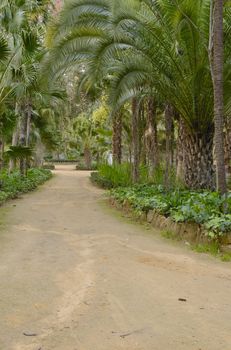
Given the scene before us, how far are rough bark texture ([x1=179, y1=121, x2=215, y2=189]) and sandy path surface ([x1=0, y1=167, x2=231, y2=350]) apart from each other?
3103mm

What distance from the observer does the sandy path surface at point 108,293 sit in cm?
347

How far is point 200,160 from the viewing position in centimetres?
1062

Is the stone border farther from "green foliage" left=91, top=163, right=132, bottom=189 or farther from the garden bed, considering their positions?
"green foliage" left=91, top=163, right=132, bottom=189

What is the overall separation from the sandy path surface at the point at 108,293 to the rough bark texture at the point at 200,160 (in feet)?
10.2

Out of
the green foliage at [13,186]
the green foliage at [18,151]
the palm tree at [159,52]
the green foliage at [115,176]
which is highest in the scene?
the palm tree at [159,52]

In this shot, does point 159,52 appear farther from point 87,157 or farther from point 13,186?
point 87,157

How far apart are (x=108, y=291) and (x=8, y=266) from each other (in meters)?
1.68

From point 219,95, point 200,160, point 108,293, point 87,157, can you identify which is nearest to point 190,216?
point 219,95

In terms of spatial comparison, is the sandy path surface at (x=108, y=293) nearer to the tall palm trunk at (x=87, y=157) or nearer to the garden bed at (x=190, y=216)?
the garden bed at (x=190, y=216)

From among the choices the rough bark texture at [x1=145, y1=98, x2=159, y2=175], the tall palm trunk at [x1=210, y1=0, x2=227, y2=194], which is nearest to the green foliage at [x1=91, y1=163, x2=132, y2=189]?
the rough bark texture at [x1=145, y1=98, x2=159, y2=175]

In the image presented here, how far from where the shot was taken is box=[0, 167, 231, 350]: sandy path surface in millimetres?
3473

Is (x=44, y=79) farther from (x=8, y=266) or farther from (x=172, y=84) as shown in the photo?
(x=8, y=266)

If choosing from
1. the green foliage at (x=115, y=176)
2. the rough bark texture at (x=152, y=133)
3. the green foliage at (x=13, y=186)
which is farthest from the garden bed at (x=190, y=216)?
the green foliage at (x=115, y=176)

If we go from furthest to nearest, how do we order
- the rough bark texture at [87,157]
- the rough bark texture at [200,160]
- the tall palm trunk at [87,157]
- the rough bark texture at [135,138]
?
1. the rough bark texture at [87,157]
2. the tall palm trunk at [87,157]
3. the rough bark texture at [135,138]
4. the rough bark texture at [200,160]
